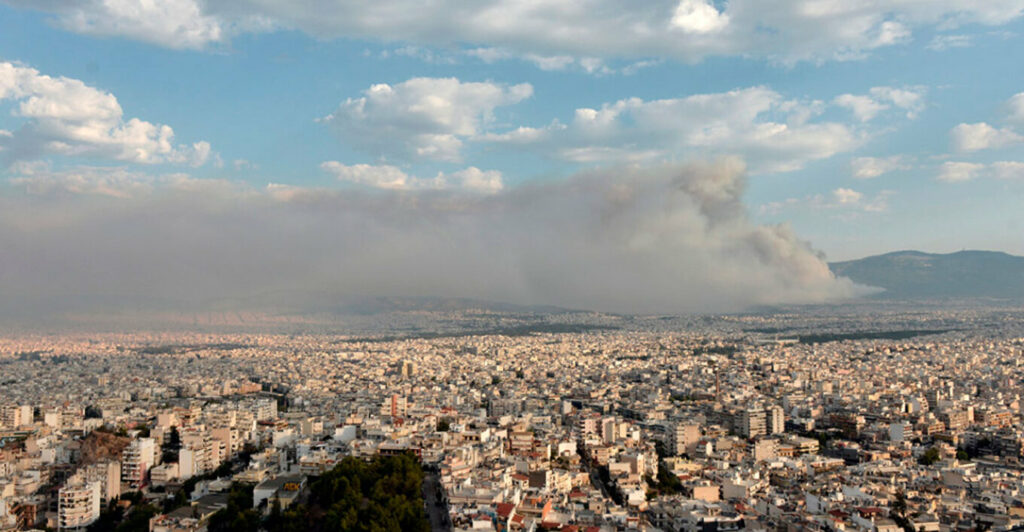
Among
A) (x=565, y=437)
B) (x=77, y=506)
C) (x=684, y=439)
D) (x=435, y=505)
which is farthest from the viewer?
(x=684, y=439)

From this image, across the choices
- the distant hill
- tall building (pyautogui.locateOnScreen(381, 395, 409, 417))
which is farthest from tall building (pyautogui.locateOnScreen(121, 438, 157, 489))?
the distant hill

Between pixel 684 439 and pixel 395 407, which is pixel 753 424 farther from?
pixel 395 407

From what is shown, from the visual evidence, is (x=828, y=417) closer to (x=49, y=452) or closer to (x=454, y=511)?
(x=454, y=511)

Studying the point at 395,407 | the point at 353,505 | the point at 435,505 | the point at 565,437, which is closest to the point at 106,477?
the point at 353,505

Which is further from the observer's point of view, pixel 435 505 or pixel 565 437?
pixel 565 437

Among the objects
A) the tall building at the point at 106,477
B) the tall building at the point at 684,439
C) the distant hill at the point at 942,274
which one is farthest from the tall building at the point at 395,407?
the distant hill at the point at 942,274

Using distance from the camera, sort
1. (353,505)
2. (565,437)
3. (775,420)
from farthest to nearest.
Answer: (775,420)
(565,437)
(353,505)

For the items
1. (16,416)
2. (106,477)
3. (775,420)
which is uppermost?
(775,420)

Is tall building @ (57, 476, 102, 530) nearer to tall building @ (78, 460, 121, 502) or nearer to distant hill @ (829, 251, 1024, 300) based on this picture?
tall building @ (78, 460, 121, 502)
